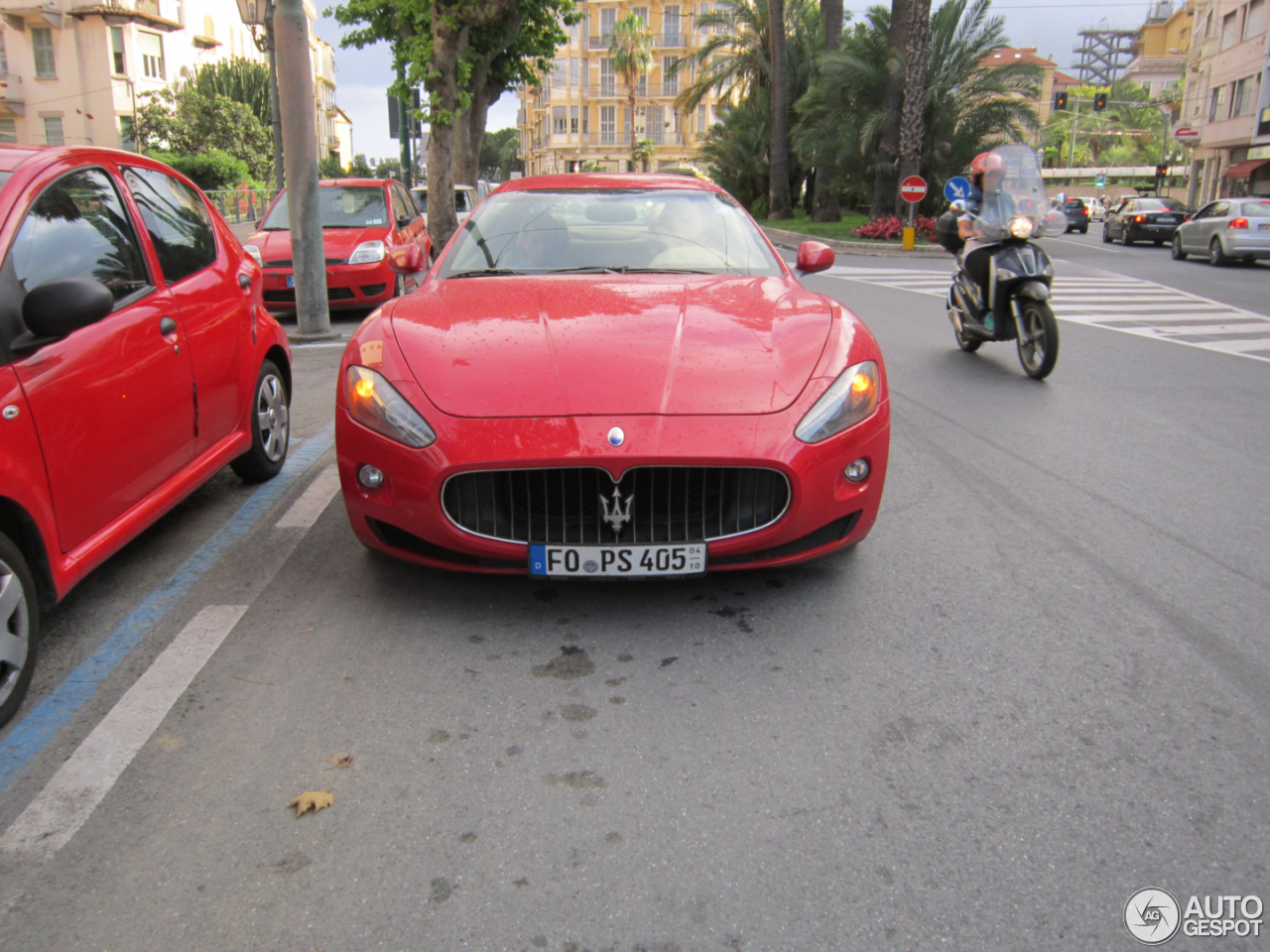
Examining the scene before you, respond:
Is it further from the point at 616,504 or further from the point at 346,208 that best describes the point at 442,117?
the point at 616,504

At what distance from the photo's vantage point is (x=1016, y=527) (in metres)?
4.63

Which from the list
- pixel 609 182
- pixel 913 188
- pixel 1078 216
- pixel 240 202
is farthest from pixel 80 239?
pixel 1078 216

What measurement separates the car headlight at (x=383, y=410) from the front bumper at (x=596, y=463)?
0.03 m

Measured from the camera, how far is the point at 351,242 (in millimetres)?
12102

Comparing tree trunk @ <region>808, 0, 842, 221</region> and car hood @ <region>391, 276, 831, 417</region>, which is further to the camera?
tree trunk @ <region>808, 0, 842, 221</region>

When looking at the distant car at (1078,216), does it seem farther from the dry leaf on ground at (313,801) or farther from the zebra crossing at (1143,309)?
the dry leaf on ground at (313,801)

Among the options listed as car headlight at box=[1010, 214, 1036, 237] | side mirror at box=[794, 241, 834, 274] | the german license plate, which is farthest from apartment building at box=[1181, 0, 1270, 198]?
the german license plate

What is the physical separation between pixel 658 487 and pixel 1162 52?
6532 inches

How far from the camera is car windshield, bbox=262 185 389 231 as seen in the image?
42.4 feet

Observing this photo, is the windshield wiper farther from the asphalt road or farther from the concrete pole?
the concrete pole

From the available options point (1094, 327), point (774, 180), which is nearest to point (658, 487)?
point (1094, 327)

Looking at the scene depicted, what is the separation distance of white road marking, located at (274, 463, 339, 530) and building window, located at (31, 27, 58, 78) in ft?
182

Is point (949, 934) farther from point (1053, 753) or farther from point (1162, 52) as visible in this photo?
point (1162, 52)

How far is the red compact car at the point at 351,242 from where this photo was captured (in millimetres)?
11547
